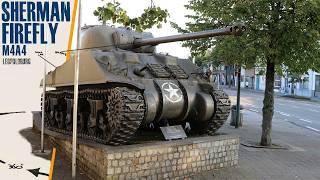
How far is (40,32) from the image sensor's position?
8.78 feet

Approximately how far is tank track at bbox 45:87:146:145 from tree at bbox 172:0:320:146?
172 inches

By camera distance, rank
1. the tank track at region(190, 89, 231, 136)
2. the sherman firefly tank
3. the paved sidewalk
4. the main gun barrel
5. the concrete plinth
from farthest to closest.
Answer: the tank track at region(190, 89, 231, 136)
the paved sidewalk
the sherman firefly tank
the main gun barrel
the concrete plinth

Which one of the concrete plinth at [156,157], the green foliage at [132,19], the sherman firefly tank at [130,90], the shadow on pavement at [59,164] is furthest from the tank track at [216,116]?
the shadow on pavement at [59,164]

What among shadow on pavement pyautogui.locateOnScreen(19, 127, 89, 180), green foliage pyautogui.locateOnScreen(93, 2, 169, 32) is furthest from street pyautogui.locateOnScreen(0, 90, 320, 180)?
green foliage pyautogui.locateOnScreen(93, 2, 169, 32)

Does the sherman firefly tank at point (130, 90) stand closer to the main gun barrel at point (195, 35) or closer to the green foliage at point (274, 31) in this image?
the main gun barrel at point (195, 35)

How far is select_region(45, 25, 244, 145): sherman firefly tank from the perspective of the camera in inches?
303

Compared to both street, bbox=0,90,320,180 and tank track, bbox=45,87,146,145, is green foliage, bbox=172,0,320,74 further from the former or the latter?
tank track, bbox=45,87,146,145

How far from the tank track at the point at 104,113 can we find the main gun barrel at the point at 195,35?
1.64m

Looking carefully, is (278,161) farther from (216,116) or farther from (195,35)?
(195,35)

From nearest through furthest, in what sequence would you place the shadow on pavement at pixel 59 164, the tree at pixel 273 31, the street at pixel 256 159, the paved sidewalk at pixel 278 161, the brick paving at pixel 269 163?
the street at pixel 256 159, the shadow on pavement at pixel 59 164, the brick paving at pixel 269 163, the paved sidewalk at pixel 278 161, the tree at pixel 273 31

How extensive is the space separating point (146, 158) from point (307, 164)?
4663mm

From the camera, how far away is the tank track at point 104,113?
7.44 m

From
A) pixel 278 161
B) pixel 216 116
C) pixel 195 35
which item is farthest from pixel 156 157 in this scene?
pixel 278 161

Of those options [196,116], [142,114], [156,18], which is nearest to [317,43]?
[196,116]
